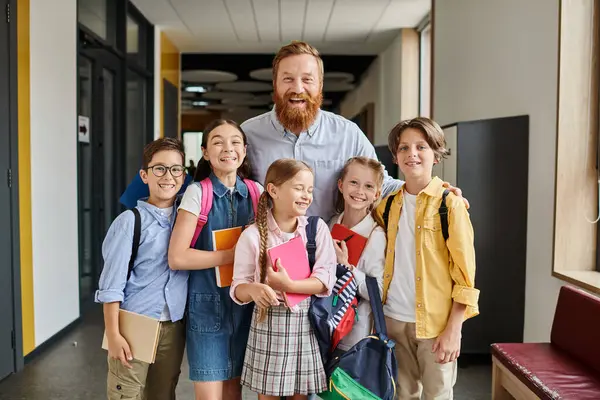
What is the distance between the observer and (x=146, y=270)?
1.82 m

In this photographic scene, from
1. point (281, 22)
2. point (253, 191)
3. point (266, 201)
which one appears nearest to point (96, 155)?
point (281, 22)

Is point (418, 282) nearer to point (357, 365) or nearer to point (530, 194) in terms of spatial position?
point (357, 365)

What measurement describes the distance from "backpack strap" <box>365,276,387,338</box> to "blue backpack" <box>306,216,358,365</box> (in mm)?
50

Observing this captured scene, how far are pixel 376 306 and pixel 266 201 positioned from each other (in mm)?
487

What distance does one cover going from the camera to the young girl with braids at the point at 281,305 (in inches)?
66.6

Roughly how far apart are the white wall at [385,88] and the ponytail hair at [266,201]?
587 centimetres

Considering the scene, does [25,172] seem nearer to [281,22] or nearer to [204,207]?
[204,207]

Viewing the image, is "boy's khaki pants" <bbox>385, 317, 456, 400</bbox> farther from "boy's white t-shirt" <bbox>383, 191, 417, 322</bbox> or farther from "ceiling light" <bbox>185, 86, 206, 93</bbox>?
"ceiling light" <bbox>185, 86, 206, 93</bbox>

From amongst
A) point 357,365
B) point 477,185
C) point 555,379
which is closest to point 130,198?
point 357,365

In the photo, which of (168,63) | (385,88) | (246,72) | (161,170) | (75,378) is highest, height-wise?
(246,72)

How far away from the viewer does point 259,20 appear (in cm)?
674

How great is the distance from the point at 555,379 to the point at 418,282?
0.83 metres

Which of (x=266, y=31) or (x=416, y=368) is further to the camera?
(x=266, y=31)

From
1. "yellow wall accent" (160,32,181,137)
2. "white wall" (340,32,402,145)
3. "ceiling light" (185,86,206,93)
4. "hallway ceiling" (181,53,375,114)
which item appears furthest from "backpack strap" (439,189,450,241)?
"ceiling light" (185,86,206,93)
